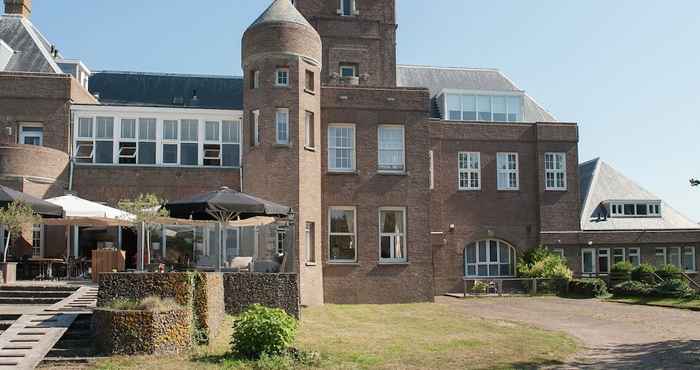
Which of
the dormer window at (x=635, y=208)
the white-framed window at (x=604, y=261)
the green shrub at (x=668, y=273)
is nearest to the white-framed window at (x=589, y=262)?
the white-framed window at (x=604, y=261)

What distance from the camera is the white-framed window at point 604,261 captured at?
3650 cm

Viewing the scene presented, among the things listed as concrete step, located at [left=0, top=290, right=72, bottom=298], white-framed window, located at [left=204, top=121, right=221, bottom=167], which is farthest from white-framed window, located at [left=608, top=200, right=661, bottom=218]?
concrete step, located at [left=0, top=290, right=72, bottom=298]

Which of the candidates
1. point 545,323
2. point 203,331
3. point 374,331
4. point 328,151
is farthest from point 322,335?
point 328,151

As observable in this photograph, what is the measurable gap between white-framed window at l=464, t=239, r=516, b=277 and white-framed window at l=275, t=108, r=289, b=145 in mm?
12812

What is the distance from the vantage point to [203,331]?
14.7 m

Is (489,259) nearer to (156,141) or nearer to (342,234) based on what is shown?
(342,234)

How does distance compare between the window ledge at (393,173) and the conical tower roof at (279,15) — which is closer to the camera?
the conical tower roof at (279,15)

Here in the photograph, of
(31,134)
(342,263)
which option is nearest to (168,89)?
(31,134)

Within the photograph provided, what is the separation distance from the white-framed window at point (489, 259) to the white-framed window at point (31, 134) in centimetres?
1969

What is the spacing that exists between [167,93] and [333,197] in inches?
464

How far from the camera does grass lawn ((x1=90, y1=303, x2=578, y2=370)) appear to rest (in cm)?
1327

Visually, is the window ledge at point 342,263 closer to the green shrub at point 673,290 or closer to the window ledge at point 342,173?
the window ledge at point 342,173

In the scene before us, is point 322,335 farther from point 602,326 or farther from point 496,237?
point 496,237

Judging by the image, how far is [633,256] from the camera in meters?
36.8
